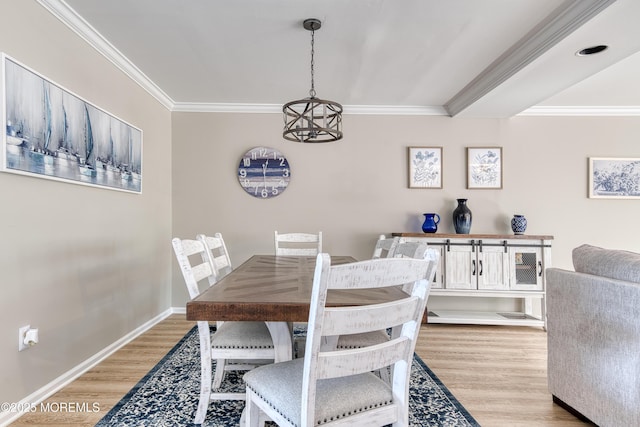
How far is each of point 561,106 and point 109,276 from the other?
4.64 meters

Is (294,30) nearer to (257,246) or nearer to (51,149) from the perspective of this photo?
(51,149)

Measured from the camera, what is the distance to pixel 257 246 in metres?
3.76

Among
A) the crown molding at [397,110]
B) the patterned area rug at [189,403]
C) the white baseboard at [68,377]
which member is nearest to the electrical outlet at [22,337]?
the white baseboard at [68,377]

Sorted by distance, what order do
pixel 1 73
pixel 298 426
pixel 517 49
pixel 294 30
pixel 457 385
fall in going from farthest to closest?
pixel 517 49
pixel 294 30
pixel 457 385
pixel 1 73
pixel 298 426

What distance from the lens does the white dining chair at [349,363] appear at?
88cm

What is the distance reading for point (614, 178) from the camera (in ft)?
12.2

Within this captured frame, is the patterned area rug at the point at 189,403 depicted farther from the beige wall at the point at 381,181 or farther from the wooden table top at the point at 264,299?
the beige wall at the point at 381,181

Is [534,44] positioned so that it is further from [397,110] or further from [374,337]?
[374,337]

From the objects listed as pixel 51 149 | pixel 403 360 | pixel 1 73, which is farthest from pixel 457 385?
pixel 1 73

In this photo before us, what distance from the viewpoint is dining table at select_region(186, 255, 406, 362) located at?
45.0 inches

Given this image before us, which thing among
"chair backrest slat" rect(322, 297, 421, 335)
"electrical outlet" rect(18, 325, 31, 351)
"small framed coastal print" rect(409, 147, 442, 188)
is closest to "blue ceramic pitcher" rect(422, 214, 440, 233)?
"small framed coastal print" rect(409, 147, 442, 188)

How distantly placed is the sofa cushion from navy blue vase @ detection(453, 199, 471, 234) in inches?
66.8

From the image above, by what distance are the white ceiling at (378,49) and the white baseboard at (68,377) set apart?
7.01ft


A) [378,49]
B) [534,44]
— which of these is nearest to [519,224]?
[534,44]
